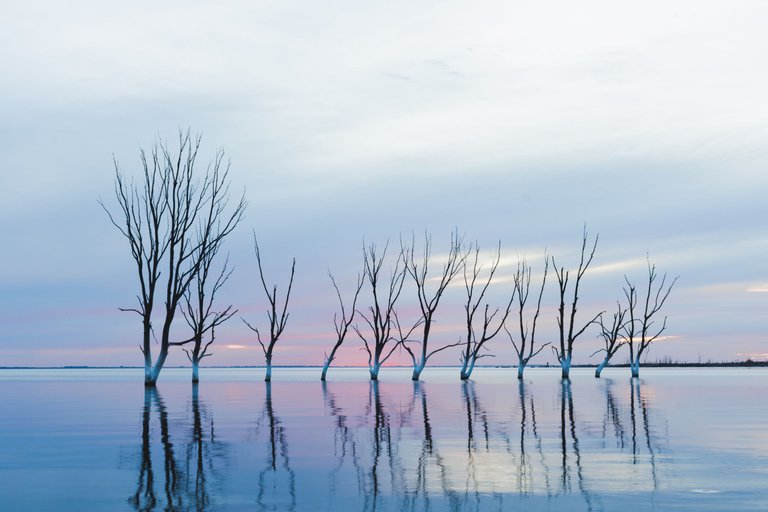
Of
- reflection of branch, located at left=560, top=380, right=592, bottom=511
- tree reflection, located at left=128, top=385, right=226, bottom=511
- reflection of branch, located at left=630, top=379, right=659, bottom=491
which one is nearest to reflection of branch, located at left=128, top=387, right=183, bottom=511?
tree reflection, located at left=128, top=385, right=226, bottom=511

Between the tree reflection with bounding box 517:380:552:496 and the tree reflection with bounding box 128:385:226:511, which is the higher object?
the tree reflection with bounding box 128:385:226:511

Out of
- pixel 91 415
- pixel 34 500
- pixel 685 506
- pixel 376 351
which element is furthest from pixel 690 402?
pixel 376 351

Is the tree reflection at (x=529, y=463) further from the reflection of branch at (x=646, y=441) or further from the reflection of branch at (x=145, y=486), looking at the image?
the reflection of branch at (x=145, y=486)

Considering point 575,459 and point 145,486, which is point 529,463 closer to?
point 575,459

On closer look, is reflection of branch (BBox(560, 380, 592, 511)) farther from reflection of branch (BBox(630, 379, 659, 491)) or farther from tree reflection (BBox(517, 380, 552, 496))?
reflection of branch (BBox(630, 379, 659, 491))

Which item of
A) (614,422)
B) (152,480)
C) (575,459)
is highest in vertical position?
(152,480)

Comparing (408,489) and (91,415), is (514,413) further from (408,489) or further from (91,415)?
(408,489)

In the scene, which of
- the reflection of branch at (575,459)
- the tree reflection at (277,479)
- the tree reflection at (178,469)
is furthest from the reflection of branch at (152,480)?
the reflection of branch at (575,459)

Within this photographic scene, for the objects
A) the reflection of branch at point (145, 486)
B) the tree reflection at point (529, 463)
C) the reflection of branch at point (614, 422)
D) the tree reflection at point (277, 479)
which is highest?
the reflection of branch at point (145, 486)

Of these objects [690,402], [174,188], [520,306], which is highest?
[174,188]

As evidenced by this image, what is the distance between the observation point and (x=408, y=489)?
25.1 feet

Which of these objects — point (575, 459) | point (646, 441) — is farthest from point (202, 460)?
point (646, 441)

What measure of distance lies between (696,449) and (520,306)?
1607 inches

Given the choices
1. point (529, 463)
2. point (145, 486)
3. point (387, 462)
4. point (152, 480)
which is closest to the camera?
point (145, 486)
